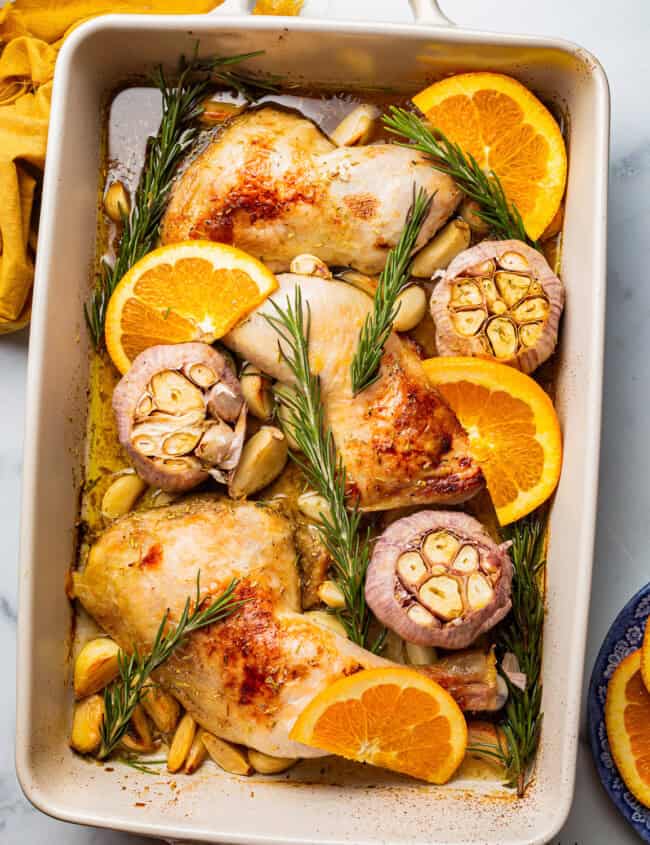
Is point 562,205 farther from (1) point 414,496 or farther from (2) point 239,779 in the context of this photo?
(2) point 239,779

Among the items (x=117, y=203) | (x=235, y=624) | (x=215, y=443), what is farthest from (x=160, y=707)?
(x=117, y=203)

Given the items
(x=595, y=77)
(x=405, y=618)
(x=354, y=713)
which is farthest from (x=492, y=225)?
(x=354, y=713)

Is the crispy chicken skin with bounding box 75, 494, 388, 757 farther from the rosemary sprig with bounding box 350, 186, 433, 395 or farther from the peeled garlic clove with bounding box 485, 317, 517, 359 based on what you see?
the peeled garlic clove with bounding box 485, 317, 517, 359

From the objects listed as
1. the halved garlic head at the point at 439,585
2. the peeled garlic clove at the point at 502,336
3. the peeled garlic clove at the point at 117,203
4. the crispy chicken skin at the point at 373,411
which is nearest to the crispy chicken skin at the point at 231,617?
the halved garlic head at the point at 439,585

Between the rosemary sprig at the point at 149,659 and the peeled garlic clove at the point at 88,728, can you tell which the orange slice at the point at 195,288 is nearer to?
the rosemary sprig at the point at 149,659

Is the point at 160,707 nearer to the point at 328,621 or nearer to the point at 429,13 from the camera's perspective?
the point at 328,621
